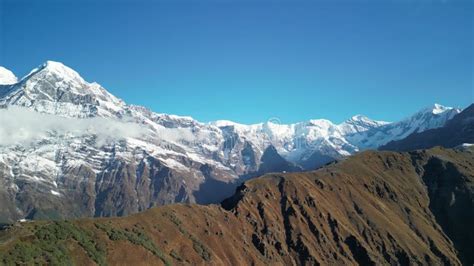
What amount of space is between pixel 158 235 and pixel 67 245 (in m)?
45.0

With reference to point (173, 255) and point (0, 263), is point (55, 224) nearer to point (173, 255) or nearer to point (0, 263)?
point (0, 263)

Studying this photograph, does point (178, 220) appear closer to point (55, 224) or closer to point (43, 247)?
point (55, 224)

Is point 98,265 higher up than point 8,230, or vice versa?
point 8,230

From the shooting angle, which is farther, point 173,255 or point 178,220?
point 178,220

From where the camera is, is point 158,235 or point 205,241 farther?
point 205,241

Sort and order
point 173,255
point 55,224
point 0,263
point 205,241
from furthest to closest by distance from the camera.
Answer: point 205,241
point 173,255
point 55,224
point 0,263

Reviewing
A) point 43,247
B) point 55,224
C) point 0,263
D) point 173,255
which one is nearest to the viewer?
point 0,263

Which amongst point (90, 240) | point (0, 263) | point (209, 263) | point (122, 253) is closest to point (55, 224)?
point (90, 240)

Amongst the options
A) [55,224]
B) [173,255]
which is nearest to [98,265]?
[55,224]

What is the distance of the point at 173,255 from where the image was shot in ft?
562

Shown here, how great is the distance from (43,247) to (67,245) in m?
8.01

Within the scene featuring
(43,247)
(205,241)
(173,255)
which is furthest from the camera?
(205,241)

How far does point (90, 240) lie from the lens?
145 meters

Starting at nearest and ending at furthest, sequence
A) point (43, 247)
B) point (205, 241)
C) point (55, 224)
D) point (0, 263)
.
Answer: point (0, 263) < point (43, 247) < point (55, 224) < point (205, 241)
